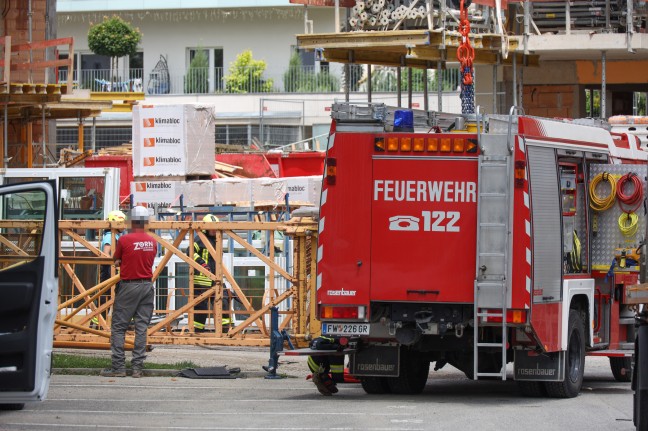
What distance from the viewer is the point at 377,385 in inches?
581

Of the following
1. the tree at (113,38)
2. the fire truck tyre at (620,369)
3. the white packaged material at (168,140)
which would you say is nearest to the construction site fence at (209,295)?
the fire truck tyre at (620,369)

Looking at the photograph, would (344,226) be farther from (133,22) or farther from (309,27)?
(133,22)

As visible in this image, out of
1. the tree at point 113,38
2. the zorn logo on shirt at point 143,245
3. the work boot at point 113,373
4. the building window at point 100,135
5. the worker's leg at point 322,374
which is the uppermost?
the tree at point 113,38

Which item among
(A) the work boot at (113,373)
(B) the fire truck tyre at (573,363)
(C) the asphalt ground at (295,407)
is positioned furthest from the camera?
(A) the work boot at (113,373)

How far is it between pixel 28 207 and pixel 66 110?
1862cm

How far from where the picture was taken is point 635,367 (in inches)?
408

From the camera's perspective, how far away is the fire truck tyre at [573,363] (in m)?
14.0

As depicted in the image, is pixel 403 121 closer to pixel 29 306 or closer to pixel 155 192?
pixel 29 306

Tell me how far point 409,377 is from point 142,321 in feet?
11.8

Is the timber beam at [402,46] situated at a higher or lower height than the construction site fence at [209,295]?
higher

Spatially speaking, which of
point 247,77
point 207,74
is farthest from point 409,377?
point 207,74

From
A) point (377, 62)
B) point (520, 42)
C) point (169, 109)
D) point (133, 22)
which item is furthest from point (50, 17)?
point (133, 22)

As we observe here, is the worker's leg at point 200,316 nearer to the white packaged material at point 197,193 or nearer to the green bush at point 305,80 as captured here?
the white packaged material at point 197,193

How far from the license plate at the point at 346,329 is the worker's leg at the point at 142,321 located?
3.34m
